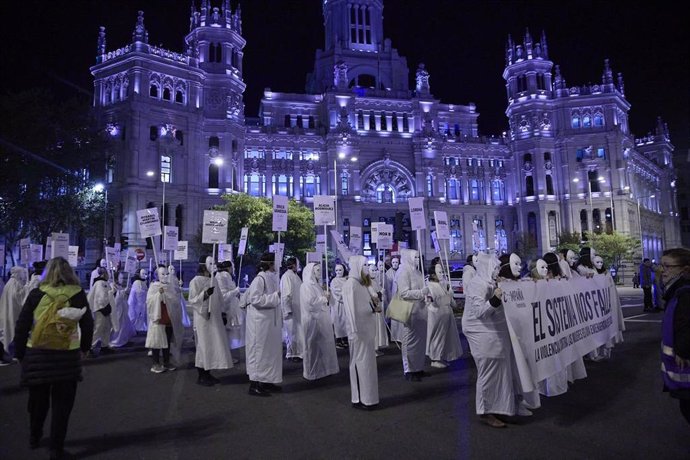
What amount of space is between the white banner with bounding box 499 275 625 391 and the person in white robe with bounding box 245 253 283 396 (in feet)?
13.0

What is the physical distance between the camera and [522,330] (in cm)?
588

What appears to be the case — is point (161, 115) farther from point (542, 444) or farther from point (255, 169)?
point (542, 444)

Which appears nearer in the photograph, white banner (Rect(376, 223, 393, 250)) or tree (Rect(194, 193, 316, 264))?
white banner (Rect(376, 223, 393, 250))

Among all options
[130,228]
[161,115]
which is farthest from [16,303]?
[161,115]

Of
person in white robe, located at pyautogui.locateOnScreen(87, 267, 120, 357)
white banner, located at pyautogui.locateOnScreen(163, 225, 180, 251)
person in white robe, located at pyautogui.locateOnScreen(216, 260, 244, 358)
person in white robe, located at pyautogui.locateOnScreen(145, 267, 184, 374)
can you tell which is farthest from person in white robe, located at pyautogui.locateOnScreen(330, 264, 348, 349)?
white banner, located at pyautogui.locateOnScreen(163, 225, 180, 251)

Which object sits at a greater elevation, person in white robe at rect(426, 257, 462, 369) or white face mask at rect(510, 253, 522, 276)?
white face mask at rect(510, 253, 522, 276)

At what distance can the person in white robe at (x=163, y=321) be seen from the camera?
9.56 m

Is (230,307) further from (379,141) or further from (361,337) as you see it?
(379,141)

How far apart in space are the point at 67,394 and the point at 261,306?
11.1 ft

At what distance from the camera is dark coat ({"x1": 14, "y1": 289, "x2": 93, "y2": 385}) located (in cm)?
499

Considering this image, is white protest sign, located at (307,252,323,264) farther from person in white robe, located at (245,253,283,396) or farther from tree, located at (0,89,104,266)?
tree, located at (0,89,104,266)

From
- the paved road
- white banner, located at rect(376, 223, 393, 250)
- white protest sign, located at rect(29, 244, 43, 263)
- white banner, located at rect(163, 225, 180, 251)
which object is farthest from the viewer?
white banner, located at rect(376, 223, 393, 250)

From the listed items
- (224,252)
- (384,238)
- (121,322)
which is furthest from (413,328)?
(224,252)

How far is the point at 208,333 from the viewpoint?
339 inches
